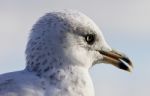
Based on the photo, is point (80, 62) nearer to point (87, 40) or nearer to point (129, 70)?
point (87, 40)

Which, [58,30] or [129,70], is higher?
[58,30]

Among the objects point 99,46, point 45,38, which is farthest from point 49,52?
point 99,46

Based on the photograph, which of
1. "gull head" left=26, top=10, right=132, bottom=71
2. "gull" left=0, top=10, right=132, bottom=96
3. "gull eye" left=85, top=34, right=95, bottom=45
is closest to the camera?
"gull" left=0, top=10, right=132, bottom=96

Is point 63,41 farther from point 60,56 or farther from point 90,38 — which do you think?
point 90,38

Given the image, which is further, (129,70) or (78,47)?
(129,70)

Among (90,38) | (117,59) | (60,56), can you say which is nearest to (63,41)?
(60,56)
